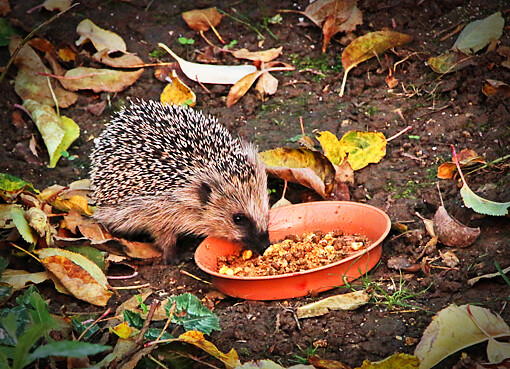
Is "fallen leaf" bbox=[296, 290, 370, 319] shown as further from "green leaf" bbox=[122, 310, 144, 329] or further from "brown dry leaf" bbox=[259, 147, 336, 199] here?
"brown dry leaf" bbox=[259, 147, 336, 199]

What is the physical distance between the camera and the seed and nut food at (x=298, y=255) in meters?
4.28

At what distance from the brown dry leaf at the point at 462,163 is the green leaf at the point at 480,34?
129 cm

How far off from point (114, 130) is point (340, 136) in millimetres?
1956

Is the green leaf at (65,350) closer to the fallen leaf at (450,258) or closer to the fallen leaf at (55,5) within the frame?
the fallen leaf at (450,258)

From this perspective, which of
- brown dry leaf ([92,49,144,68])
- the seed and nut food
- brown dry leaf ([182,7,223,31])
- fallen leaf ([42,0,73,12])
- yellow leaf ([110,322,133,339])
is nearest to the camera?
yellow leaf ([110,322,133,339])

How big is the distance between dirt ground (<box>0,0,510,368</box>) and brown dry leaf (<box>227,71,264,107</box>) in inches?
2.9

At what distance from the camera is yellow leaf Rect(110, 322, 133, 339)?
3311 millimetres

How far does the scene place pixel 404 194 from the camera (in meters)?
4.75

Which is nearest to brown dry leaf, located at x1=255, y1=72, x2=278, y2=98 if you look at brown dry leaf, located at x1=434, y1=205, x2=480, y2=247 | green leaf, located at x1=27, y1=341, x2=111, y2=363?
brown dry leaf, located at x1=434, y1=205, x2=480, y2=247

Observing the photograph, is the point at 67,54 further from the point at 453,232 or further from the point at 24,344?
the point at 24,344

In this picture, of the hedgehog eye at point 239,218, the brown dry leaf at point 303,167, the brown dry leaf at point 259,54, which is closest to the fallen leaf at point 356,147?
the brown dry leaf at point 303,167

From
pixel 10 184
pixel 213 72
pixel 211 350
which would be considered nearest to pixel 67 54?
pixel 213 72

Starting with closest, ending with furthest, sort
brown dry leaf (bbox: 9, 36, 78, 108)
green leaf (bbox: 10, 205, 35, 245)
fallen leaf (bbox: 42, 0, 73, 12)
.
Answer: green leaf (bbox: 10, 205, 35, 245) → brown dry leaf (bbox: 9, 36, 78, 108) → fallen leaf (bbox: 42, 0, 73, 12)

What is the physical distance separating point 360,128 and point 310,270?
200cm
